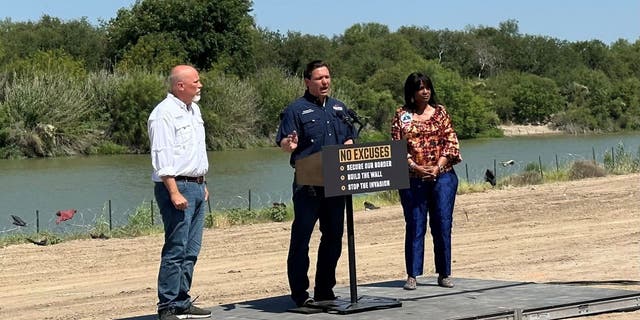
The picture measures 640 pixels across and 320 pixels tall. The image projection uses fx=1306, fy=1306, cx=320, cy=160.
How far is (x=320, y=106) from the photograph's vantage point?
349 inches

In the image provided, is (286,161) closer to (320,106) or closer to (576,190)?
(576,190)

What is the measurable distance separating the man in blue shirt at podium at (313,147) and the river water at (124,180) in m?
11.9

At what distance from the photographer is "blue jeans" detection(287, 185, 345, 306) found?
28.9 ft

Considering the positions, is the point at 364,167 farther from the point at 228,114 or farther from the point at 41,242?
the point at 228,114

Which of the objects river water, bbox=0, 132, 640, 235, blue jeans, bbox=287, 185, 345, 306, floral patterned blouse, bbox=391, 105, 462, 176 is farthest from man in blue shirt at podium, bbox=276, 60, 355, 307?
river water, bbox=0, 132, 640, 235

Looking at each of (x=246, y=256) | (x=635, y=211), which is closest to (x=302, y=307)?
(x=246, y=256)

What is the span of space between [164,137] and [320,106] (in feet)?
3.82

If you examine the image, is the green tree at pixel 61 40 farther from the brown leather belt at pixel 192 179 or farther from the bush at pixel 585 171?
the brown leather belt at pixel 192 179

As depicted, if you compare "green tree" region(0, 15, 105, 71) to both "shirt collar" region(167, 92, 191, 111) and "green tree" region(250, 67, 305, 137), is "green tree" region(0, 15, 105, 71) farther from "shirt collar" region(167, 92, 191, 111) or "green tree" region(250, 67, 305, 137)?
"shirt collar" region(167, 92, 191, 111)

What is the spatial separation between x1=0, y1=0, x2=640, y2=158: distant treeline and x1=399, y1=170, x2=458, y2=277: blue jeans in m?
44.8

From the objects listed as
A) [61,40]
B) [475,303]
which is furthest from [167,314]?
[61,40]

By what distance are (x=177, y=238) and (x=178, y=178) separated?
386mm

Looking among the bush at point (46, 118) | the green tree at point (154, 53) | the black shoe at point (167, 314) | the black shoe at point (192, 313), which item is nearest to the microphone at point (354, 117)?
the black shoe at point (192, 313)

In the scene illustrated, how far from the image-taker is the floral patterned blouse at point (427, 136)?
9891mm
